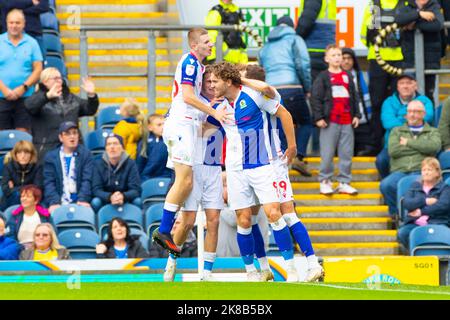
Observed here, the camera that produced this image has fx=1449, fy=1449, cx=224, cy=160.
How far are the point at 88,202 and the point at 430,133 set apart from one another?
4.40 metres

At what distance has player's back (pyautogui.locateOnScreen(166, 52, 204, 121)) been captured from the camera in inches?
550

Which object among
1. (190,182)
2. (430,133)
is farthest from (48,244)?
(430,133)

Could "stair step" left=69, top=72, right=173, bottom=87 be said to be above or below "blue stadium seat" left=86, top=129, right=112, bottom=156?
above

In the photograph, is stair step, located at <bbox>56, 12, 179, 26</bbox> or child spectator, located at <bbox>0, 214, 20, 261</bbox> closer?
child spectator, located at <bbox>0, 214, 20, 261</bbox>

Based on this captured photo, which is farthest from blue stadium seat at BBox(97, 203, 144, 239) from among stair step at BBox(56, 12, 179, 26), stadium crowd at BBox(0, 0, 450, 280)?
stair step at BBox(56, 12, 179, 26)

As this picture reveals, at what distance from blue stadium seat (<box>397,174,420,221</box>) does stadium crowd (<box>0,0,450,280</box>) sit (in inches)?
9.0

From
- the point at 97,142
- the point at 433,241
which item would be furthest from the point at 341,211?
the point at 97,142

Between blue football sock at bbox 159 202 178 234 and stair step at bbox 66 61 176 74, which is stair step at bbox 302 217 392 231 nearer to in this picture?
stair step at bbox 66 61 176 74

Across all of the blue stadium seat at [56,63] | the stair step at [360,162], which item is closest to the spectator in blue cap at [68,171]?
the blue stadium seat at [56,63]

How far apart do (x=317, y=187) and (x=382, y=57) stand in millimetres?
2040

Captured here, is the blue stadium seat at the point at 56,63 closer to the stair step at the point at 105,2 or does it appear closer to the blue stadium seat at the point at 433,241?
the stair step at the point at 105,2

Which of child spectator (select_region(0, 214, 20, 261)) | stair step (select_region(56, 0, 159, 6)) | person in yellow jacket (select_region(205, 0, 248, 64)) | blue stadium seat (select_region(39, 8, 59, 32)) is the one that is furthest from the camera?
stair step (select_region(56, 0, 159, 6))

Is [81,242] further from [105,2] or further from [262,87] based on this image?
[105,2]

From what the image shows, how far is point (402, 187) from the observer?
18.0 metres
